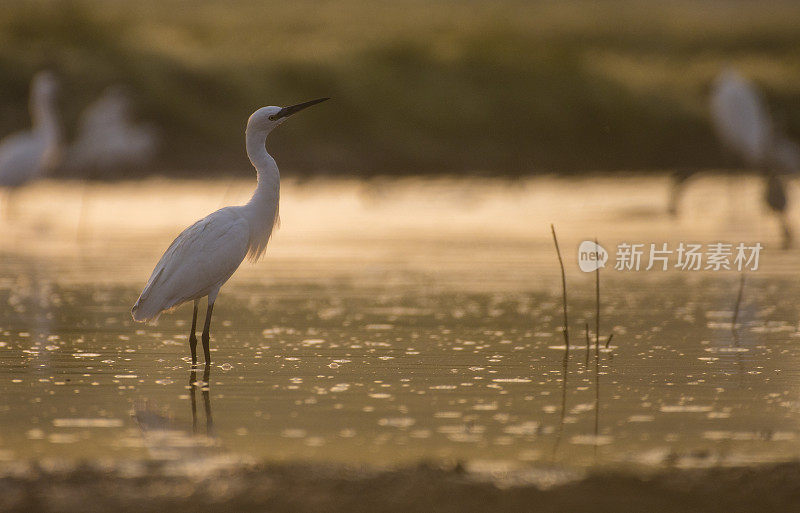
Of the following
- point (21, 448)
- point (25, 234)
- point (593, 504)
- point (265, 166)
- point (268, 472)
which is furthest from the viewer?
point (25, 234)

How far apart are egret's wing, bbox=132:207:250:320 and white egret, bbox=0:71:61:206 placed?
9941 millimetres

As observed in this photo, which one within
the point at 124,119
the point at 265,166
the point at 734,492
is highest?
the point at 124,119

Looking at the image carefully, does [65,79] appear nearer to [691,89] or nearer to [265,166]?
Result: [691,89]

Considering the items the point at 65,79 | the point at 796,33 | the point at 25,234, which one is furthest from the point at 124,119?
the point at 796,33

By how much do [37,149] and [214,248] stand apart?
10.2 meters

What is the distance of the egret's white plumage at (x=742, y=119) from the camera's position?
666 inches

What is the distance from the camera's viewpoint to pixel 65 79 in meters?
28.2

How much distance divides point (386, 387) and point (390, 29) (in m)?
31.5

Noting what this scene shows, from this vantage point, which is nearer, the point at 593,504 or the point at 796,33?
the point at 593,504

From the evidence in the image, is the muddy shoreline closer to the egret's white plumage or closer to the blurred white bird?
the blurred white bird

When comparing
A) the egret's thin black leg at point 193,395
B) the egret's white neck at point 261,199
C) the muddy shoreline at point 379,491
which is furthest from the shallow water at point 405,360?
the egret's white neck at point 261,199

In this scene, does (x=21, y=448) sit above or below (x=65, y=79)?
below

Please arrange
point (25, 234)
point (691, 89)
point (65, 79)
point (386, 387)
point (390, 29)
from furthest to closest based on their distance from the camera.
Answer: point (390, 29)
point (691, 89)
point (65, 79)
point (25, 234)
point (386, 387)

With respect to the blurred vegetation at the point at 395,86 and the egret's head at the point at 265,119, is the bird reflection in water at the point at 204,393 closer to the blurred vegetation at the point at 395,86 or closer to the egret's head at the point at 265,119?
the egret's head at the point at 265,119
